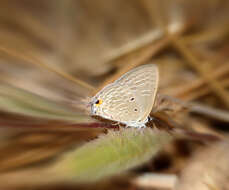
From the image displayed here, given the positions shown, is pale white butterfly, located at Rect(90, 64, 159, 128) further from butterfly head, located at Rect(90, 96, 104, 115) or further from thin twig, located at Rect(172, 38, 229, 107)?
thin twig, located at Rect(172, 38, 229, 107)

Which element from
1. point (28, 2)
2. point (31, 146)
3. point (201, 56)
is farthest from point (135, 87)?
point (28, 2)

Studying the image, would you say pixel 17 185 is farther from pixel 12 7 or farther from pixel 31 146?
pixel 12 7

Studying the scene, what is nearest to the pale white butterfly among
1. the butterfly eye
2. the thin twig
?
the butterfly eye

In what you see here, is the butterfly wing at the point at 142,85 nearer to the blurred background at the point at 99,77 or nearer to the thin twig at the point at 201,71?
the blurred background at the point at 99,77

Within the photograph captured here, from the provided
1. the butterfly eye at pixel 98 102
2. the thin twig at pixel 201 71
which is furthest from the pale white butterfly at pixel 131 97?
the thin twig at pixel 201 71

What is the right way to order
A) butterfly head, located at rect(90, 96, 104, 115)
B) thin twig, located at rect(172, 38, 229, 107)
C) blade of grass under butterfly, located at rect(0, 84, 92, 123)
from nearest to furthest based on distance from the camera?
blade of grass under butterfly, located at rect(0, 84, 92, 123) → butterfly head, located at rect(90, 96, 104, 115) → thin twig, located at rect(172, 38, 229, 107)

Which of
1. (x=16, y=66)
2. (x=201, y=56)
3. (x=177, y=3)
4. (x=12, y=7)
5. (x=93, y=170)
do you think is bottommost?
(x=93, y=170)
